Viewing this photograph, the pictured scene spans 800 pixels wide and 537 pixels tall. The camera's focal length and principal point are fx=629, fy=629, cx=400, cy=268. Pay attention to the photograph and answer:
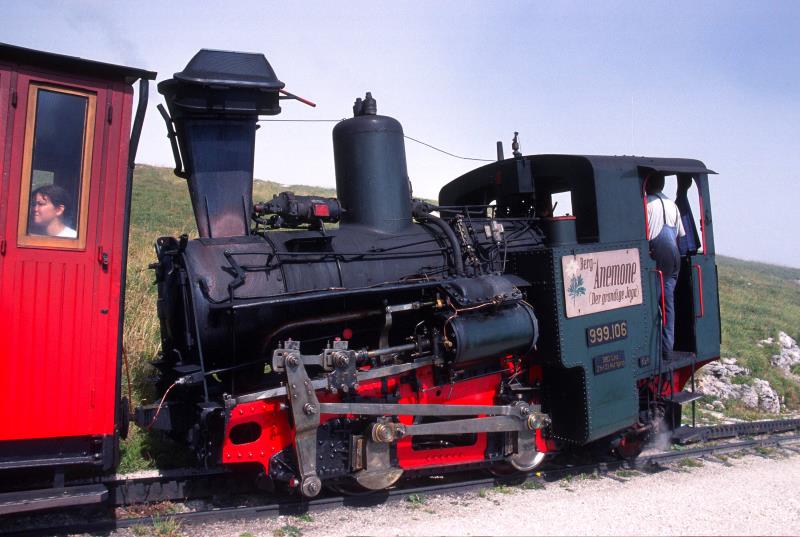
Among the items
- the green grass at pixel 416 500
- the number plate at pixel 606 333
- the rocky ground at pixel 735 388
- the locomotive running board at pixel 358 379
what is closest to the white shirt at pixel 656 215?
the number plate at pixel 606 333

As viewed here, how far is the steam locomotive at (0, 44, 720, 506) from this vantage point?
3830 millimetres

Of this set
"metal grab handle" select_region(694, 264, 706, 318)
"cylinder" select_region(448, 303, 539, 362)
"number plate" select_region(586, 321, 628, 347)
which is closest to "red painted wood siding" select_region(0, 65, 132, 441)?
"cylinder" select_region(448, 303, 539, 362)

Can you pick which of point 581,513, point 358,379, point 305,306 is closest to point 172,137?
point 305,306

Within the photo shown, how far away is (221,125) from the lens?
16.8 feet

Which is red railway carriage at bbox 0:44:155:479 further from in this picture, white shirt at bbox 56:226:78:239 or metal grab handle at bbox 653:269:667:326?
metal grab handle at bbox 653:269:667:326

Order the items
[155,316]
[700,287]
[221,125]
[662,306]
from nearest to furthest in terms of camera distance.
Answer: [221,125], [662,306], [700,287], [155,316]

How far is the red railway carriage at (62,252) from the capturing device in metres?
3.72

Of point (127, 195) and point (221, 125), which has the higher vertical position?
point (221, 125)

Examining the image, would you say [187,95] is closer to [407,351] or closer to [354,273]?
[354,273]

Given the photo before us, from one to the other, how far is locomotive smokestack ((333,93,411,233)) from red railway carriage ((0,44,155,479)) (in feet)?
6.70

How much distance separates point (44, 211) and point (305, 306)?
189cm

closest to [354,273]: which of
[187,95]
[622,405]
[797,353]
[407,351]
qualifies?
→ [407,351]

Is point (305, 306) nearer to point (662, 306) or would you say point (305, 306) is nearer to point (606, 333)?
point (606, 333)

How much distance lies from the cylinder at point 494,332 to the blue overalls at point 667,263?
2.04 metres
